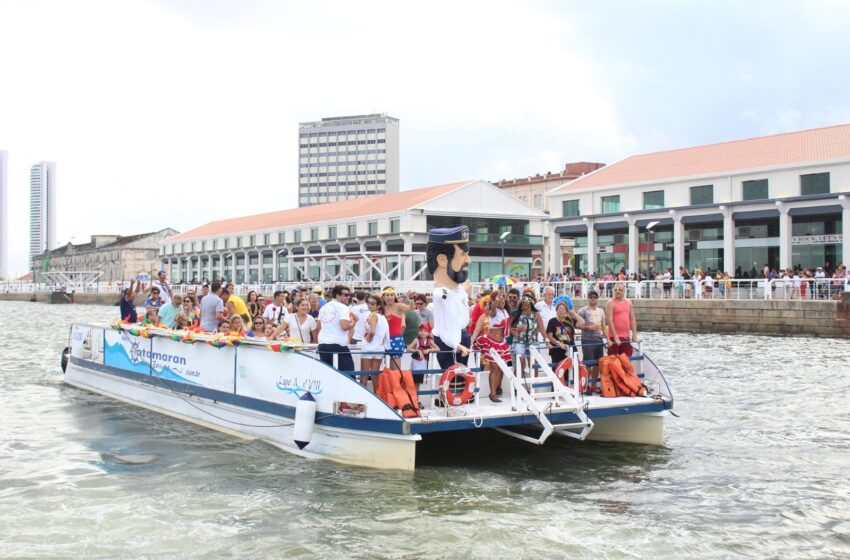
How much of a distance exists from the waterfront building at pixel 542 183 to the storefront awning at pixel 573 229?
42.6m

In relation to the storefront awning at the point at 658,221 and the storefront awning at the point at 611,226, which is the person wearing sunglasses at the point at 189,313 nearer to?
the storefront awning at the point at 658,221

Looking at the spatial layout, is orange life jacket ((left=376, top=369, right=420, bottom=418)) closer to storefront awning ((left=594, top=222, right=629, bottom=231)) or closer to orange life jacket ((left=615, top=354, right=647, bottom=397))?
orange life jacket ((left=615, top=354, right=647, bottom=397))

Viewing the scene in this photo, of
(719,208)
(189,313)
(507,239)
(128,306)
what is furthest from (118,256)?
(189,313)

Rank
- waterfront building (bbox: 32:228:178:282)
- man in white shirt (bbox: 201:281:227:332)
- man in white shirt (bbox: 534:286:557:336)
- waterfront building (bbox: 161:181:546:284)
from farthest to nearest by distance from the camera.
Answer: waterfront building (bbox: 32:228:178:282) → waterfront building (bbox: 161:181:546:284) → man in white shirt (bbox: 201:281:227:332) → man in white shirt (bbox: 534:286:557:336)

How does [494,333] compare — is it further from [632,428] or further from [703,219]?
[703,219]

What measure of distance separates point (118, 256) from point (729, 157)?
3715 inches

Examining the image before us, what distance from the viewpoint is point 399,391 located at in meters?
11.3

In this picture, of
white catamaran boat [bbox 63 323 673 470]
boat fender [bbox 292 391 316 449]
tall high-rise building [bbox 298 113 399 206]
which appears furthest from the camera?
tall high-rise building [bbox 298 113 399 206]

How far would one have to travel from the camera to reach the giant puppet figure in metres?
12.3

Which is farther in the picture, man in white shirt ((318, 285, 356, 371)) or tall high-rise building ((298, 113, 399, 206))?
tall high-rise building ((298, 113, 399, 206))

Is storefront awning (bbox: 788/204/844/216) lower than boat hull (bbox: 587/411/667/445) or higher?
higher

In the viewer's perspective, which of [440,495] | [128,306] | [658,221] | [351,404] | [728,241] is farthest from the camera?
[658,221]

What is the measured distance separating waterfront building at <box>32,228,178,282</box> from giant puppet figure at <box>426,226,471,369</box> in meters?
109

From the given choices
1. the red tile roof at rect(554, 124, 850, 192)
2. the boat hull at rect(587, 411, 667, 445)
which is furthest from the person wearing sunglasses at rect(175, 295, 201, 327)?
the red tile roof at rect(554, 124, 850, 192)
